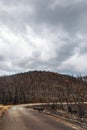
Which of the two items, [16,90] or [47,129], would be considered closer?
[47,129]

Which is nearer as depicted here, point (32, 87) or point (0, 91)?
point (0, 91)

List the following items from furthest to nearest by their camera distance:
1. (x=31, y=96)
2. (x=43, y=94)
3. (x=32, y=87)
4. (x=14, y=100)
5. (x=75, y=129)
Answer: (x=32, y=87) < (x=43, y=94) < (x=31, y=96) < (x=14, y=100) < (x=75, y=129)

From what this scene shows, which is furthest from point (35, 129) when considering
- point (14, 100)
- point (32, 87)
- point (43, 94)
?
point (32, 87)

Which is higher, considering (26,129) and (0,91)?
(0,91)

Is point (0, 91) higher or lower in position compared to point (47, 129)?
higher

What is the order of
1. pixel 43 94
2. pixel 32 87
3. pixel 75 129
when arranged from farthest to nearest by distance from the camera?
pixel 32 87 < pixel 43 94 < pixel 75 129

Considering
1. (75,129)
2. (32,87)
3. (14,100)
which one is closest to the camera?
(75,129)

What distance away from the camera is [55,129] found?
61.1 ft

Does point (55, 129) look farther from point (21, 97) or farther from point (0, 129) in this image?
point (21, 97)

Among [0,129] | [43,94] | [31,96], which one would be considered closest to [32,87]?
[43,94]

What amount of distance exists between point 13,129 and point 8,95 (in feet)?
438

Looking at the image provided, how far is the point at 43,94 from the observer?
7101 inches

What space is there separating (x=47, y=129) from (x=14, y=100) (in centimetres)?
13052

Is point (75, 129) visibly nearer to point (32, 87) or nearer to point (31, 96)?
point (31, 96)
